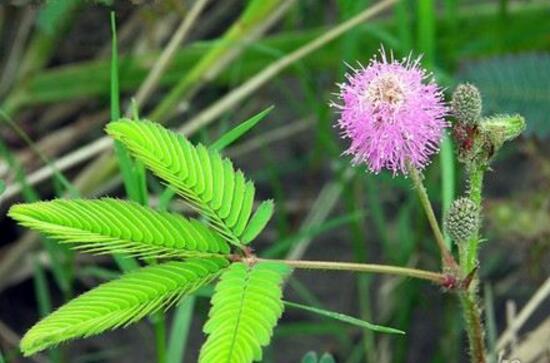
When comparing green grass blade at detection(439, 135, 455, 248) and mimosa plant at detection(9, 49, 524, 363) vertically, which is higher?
green grass blade at detection(439, 135, 455, 248)

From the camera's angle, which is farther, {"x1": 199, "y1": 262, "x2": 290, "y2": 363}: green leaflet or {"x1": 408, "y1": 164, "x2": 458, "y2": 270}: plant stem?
{"x1": 408, "y1": 164, "x2": 458, "y2": 270}: plant stem

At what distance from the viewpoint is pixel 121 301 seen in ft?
3.03

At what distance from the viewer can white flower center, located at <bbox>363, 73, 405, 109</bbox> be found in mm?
1012

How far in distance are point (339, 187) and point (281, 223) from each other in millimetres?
156

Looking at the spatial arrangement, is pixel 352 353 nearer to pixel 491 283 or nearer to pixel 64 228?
pixel 491 283

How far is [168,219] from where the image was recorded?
3.26ft

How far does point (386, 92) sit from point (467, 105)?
10cm

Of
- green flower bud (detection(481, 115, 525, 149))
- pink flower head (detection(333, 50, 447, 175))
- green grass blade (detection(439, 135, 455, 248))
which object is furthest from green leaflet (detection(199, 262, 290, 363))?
green grass blade (detection(439, 135, 455, 248))

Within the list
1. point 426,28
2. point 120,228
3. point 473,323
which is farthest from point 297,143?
point 120,228

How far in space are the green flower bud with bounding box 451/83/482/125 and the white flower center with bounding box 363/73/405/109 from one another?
0.22 feet

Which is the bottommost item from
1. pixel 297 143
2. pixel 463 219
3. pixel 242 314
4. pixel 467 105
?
pixel 242 314

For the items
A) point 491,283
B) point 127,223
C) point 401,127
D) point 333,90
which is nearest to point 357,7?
point 333,90

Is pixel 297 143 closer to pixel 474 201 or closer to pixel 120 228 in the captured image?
pixel 474 201

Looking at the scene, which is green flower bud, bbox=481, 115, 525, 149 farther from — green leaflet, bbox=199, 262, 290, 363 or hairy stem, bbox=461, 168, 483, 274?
green leaflet, bbox=199, 262, 290, 363
